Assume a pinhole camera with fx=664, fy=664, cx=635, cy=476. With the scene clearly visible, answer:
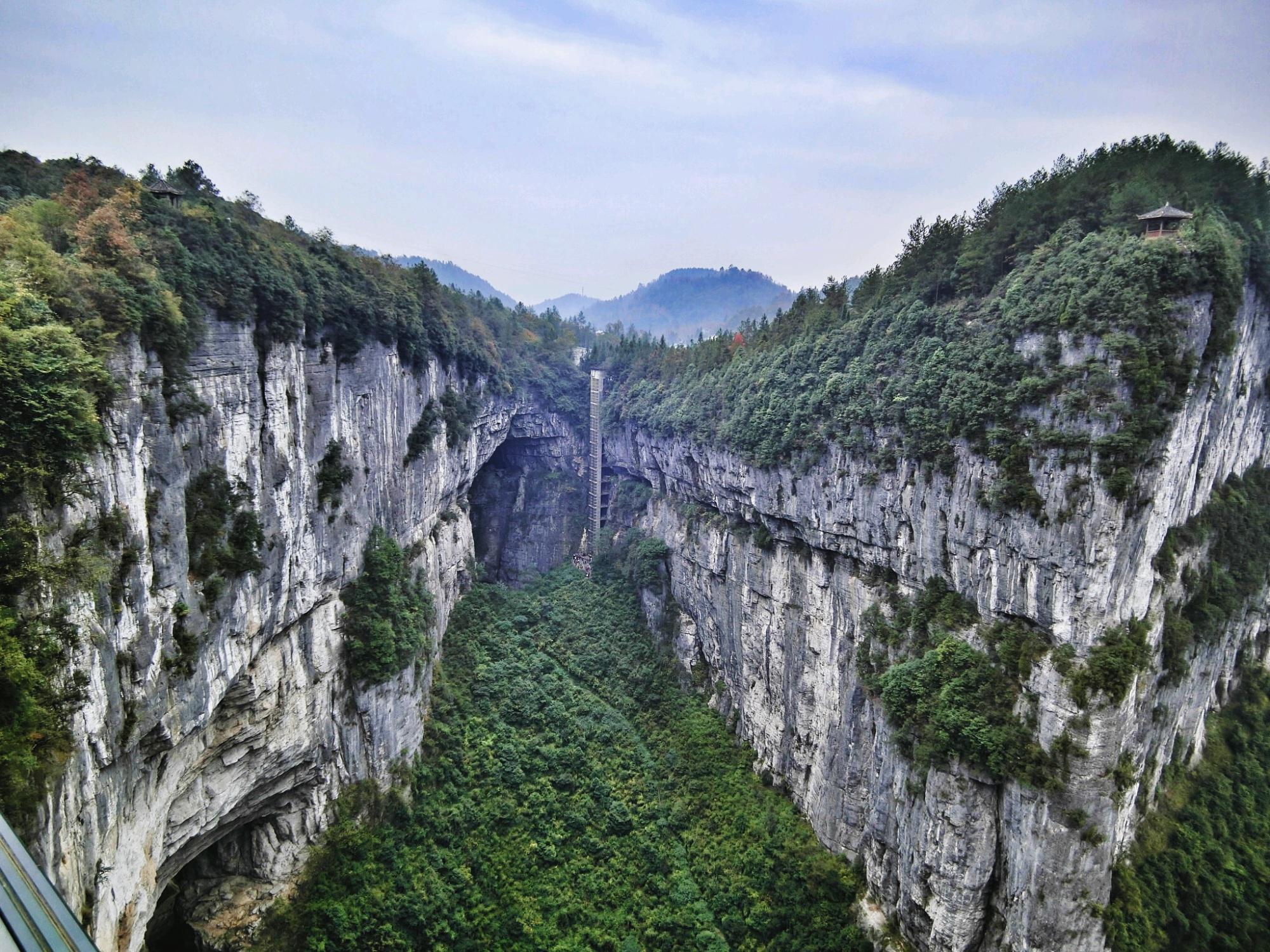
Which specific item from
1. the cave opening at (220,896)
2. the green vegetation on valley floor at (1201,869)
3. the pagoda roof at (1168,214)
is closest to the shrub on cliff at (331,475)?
the cave opening at (220,896)

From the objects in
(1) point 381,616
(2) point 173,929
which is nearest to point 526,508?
(1) point 381,616

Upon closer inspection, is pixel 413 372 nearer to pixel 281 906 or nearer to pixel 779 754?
pixel 281 906

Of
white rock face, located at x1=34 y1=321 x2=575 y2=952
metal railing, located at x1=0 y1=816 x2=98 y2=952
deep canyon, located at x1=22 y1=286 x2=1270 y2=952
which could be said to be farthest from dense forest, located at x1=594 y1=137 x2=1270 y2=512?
metal railing, located at x1=0 y1=816 x2=98 y2=952

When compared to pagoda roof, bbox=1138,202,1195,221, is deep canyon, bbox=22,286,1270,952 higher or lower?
lower

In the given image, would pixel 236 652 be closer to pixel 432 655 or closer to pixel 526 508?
pixel 432 655

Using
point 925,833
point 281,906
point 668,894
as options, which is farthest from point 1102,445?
point 281,906

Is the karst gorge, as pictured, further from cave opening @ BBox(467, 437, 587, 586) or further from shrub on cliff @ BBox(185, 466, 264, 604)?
cave opening @ BBox(467, 437, 587, 586)
